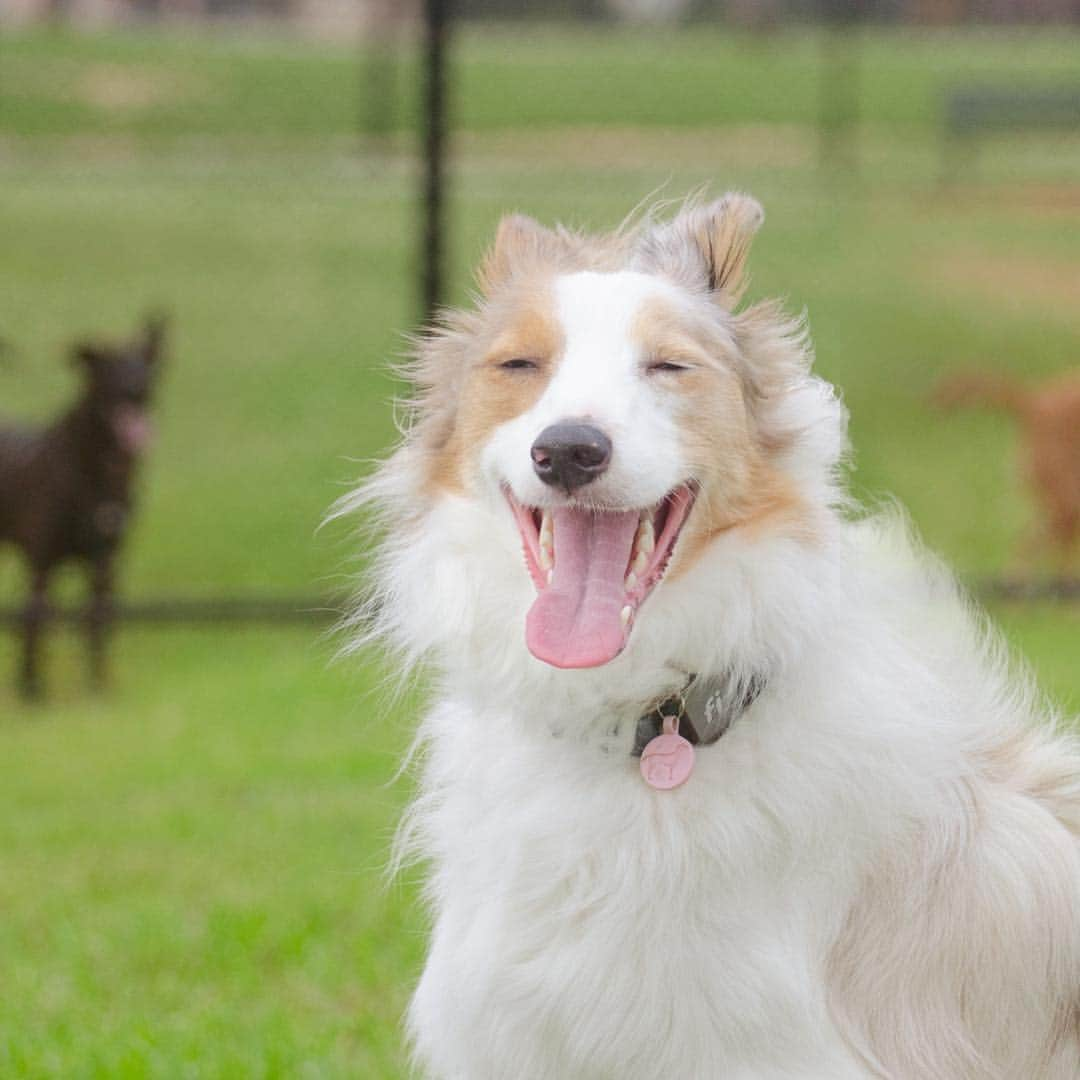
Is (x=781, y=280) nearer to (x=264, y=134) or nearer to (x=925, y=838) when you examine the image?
(x=264, y=134)

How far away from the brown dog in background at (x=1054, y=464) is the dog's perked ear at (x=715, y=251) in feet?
22.7

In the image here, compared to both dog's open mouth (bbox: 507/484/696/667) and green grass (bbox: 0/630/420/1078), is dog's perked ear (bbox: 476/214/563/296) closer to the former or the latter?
dog's open mouth (bbox: 507/484/696/667)

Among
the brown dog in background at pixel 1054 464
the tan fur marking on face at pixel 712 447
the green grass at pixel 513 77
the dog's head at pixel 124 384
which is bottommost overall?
the brown dog in background at pixel 1054 464

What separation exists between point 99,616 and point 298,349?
423 centimetres

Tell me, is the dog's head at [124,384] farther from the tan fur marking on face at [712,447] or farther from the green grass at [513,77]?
the green grass at [513,77]

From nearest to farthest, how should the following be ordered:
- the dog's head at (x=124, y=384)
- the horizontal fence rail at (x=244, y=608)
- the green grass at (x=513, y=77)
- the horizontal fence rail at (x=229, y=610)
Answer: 1. the dog's head at (x=124, y=384)
2. the horizontal fence rail at (x=244, y=608)
3. the horizontal fence rail at (x=229, y=610)
4. the green grass at (x=513, y=77)

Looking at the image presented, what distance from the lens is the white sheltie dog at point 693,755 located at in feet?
9.09

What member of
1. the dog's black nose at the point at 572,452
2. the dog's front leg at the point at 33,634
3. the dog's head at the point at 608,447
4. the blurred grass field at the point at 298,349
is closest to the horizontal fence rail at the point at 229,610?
the blurred grass field at the point at 298,349

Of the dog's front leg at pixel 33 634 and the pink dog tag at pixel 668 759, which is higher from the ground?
the pink dog tag at pixel 668 759

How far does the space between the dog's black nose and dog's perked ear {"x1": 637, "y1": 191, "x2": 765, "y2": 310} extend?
47 centimetres

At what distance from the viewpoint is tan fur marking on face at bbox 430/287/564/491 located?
113 inches

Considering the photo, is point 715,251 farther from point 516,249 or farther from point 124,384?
point 124,384

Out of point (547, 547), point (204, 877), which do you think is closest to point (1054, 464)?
point (204, 877)

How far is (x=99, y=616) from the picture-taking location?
27.2 ft
